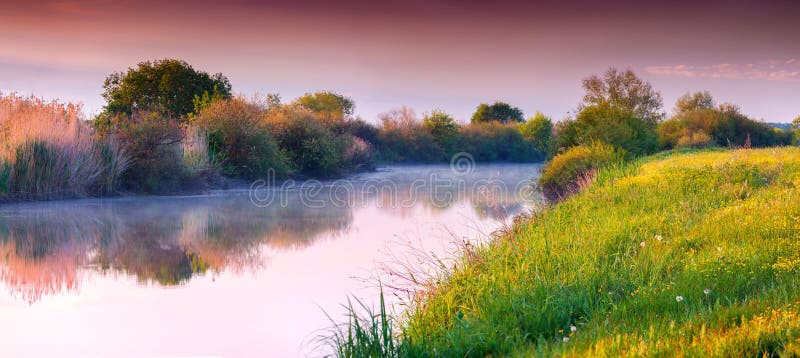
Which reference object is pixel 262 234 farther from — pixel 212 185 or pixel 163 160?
pixel 212 185

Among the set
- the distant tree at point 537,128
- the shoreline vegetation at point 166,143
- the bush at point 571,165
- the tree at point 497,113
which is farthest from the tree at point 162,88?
the tree at point 497,113

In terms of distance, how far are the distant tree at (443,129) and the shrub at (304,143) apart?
24.1 m

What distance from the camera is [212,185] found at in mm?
21312

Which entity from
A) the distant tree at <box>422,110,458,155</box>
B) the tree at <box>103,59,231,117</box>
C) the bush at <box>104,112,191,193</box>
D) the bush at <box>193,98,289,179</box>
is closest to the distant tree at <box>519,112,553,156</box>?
the distant tree at <box>422,110,458,155</box>

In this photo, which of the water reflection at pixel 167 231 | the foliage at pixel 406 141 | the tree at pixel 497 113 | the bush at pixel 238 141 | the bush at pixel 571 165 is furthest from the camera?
the tree at pixel 497 113

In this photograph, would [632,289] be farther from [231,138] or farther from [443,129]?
[443,129]

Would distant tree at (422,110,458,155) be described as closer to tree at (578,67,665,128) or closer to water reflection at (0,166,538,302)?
tree at (578,67,665,128)

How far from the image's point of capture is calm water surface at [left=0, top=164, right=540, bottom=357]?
5844mm

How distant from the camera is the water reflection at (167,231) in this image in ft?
28.3

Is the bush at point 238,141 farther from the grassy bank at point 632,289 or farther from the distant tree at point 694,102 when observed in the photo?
the distant tree at point 694,102

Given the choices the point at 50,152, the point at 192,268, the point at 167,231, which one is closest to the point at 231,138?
the point at 50,152

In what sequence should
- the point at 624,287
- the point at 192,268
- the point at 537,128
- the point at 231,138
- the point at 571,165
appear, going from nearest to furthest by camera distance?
the point at 624,287
the point at 192,268
the point at 571,165
the point at 231,138
the point at 537,128

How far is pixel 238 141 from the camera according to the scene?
23844 mm

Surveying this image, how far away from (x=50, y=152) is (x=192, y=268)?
894 cm
